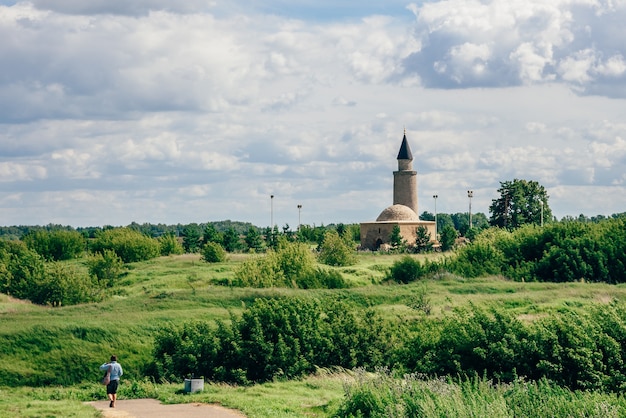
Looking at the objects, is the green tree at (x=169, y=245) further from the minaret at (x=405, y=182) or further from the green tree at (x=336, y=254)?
the minaret at (x=405, y=182)

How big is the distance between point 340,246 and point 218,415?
178 feet

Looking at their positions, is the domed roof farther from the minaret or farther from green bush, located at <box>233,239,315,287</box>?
green bush, located at <box>233,239,315,287</box>

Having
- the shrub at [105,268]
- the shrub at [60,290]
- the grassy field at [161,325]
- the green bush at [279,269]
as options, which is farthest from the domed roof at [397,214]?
the shrub at [60,290]

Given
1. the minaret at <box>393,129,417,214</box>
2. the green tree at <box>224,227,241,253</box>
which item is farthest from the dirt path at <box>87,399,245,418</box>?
the minaret at <box>393,129,417,214</box>

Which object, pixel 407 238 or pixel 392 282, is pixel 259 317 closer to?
pixel 392 282

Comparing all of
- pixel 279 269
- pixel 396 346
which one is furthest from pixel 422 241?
pixel 396 346

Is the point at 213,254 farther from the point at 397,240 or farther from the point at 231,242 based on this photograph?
the point at 231,242

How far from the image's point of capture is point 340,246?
74.5m

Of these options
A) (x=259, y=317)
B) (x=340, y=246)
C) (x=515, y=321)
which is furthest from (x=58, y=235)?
(x=515, y=321)

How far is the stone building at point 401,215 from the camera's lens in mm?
93188

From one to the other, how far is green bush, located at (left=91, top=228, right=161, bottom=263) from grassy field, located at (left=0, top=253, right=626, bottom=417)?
18460 millimetres

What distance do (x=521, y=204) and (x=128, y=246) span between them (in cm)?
4666

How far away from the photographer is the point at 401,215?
9500cm

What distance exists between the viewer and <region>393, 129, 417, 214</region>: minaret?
10156cm
